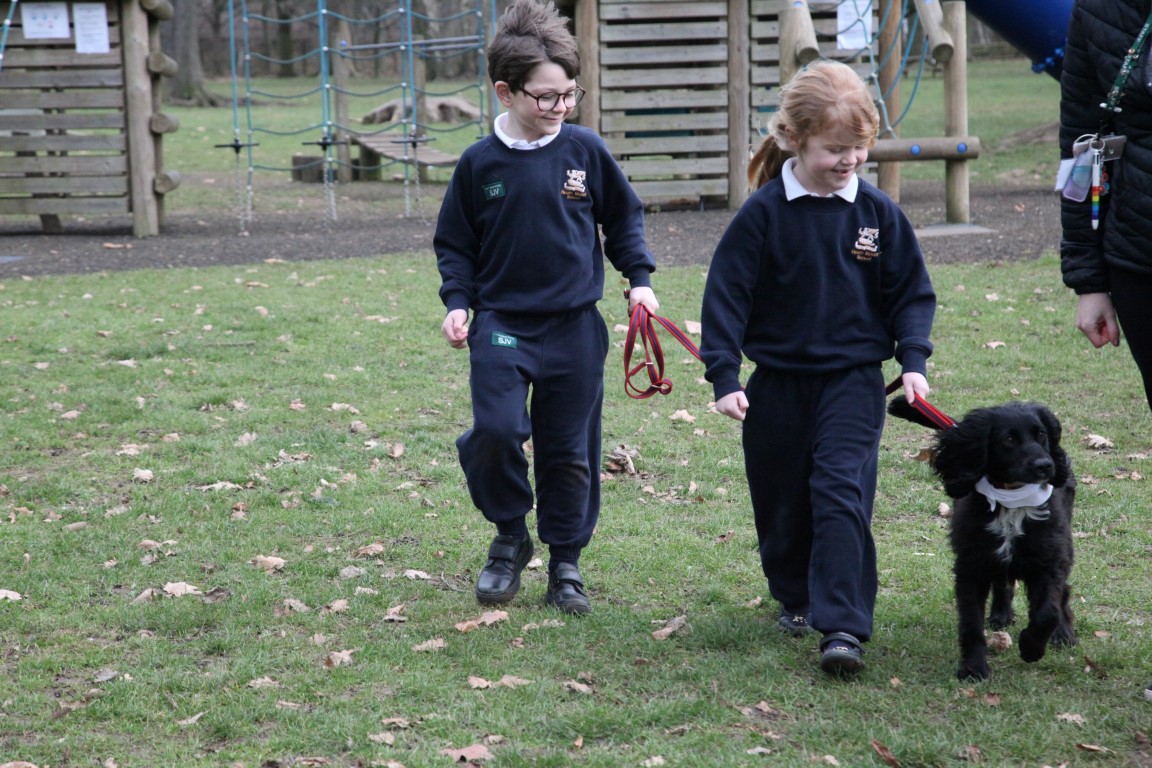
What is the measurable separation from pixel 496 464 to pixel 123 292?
23.8ft

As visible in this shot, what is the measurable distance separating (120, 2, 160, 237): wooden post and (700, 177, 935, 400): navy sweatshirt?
11.2 meters

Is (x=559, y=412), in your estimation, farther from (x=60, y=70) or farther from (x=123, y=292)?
(x=60, y=70)

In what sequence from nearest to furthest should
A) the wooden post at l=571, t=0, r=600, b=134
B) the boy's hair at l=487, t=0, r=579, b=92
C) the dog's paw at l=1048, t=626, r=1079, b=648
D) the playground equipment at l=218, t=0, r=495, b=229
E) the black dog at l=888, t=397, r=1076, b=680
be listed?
the black dog at l=888, t=397, r=1076, b=680 < the dog's paw at l=1048, t=626, r=1079, b=648 < the boy's hair at l=487, t=0, r=579, b=92 < the wooden post at l=571, t=0, r=600, b=134 < the playground equipment at l=218, t=0, r=495, b=229

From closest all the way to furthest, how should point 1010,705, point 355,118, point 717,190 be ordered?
point 1010,705 → point 717,190 → point 355,118

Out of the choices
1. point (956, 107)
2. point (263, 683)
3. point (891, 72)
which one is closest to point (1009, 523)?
point (263, 683)

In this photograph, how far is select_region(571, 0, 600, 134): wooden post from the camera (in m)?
14.2

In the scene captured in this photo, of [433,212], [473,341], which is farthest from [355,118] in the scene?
[473,341]

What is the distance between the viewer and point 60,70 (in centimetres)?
1358

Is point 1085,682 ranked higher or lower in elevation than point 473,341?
lower

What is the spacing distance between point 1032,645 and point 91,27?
41.0 ft

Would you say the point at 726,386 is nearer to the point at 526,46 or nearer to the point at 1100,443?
the point at 526,46

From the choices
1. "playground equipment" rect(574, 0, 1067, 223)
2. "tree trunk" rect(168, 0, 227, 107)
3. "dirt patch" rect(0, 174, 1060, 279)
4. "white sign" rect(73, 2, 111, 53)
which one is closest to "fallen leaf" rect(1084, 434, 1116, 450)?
"dirt patch" rect(0, 174, 1060, 279)

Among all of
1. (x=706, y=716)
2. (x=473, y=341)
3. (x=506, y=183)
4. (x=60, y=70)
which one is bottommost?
(x=706, y=716)

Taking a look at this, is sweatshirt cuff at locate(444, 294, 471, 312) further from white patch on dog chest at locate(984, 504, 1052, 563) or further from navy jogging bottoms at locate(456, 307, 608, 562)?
white patch on dog chest at locate(984, 504, 1052, 563)
